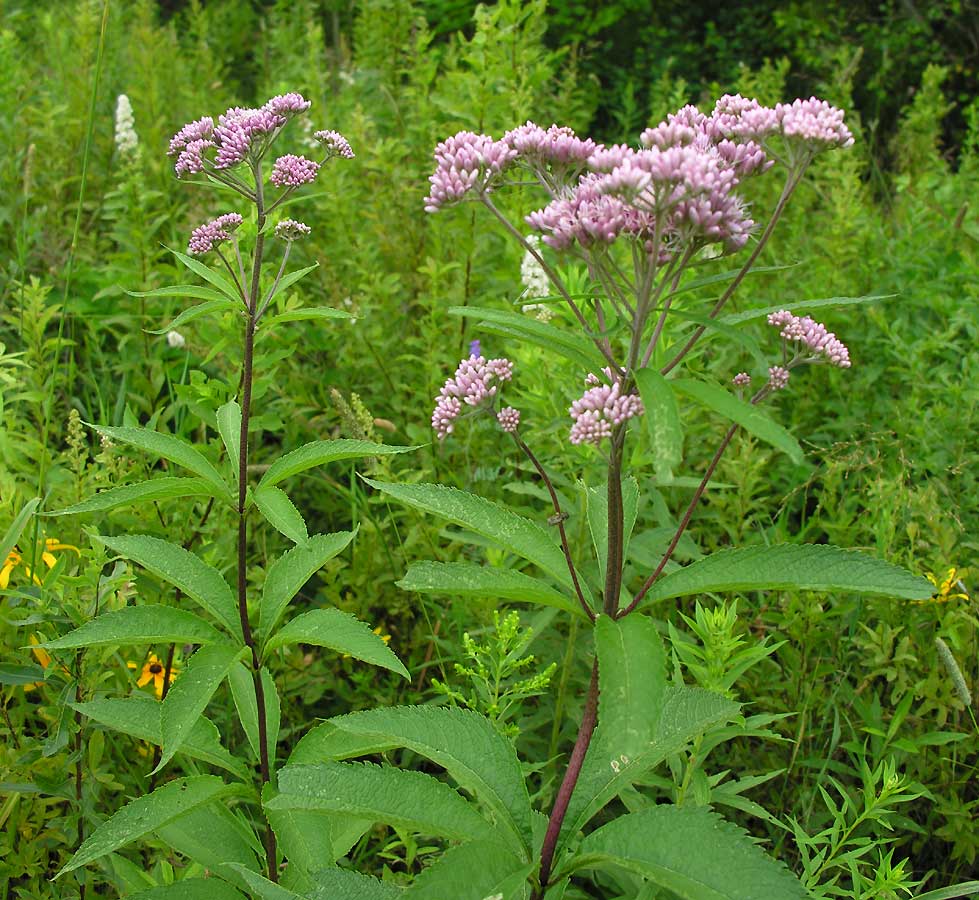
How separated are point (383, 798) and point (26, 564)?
1361 millimetres

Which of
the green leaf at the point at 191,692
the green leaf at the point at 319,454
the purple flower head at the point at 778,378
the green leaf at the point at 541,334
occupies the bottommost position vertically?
the green leaf at the point at 191,692

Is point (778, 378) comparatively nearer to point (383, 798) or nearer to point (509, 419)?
point (509, 419)

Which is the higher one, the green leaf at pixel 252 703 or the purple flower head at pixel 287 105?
the purple flower head at pixel 287 105

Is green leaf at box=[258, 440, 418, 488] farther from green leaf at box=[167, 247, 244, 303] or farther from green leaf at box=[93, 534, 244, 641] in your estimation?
green leaf at box=[167, 247, 244, 303]

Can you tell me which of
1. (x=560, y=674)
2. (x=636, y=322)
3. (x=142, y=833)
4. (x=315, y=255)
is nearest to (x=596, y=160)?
(x=636, y=322)

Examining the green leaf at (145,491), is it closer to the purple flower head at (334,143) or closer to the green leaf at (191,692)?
the green leaf at (191,692)

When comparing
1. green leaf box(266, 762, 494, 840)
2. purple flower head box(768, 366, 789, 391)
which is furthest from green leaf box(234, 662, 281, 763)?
purple flower head box(768, 366, 789, 391)

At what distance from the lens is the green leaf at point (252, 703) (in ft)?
5.96

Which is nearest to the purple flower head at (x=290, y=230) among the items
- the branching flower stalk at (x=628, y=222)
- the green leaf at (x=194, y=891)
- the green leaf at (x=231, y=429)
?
the green leaf at (x=231, y=429)

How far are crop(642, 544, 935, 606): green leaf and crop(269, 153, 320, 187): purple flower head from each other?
118 centimetres

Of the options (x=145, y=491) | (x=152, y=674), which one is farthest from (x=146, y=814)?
(x=152, y=674)

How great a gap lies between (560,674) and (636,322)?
58.1 inches

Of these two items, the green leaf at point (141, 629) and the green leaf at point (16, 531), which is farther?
→ the green leaf at point (16, 531)

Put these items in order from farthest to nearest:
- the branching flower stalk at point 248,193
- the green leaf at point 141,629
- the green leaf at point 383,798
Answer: the branching flower stalk at point 248,193 < the green leaf at point 141,629 < the green leaf at point 383,798
